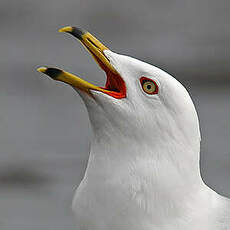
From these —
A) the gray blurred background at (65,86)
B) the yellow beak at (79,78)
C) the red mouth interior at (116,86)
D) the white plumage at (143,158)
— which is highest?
the yellow beak at (79,78)

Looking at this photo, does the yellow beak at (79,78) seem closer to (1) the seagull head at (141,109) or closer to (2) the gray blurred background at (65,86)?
(1) the seagull head at (141,109)

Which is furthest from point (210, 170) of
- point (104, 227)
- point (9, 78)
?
point (104, 227)

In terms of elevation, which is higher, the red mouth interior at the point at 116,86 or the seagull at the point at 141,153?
the red mouth interior at the point at 116,86

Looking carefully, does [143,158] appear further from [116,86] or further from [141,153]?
[116,86]

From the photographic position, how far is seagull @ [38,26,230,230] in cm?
258

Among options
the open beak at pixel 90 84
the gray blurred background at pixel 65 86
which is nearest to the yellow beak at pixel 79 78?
the open beak at pixel 90 84

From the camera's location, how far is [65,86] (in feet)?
19.2

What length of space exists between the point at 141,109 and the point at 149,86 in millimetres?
67

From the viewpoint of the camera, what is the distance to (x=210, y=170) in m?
4.82

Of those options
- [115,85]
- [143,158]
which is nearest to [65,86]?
[115,85]

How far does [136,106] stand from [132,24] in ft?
14.3

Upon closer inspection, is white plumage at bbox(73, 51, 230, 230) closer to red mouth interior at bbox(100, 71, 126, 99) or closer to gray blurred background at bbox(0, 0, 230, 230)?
red mouth interior at bbox(100, 71, 126, 99)

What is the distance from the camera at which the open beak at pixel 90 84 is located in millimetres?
2596

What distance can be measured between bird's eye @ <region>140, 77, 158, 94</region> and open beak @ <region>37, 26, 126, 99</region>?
61mm
